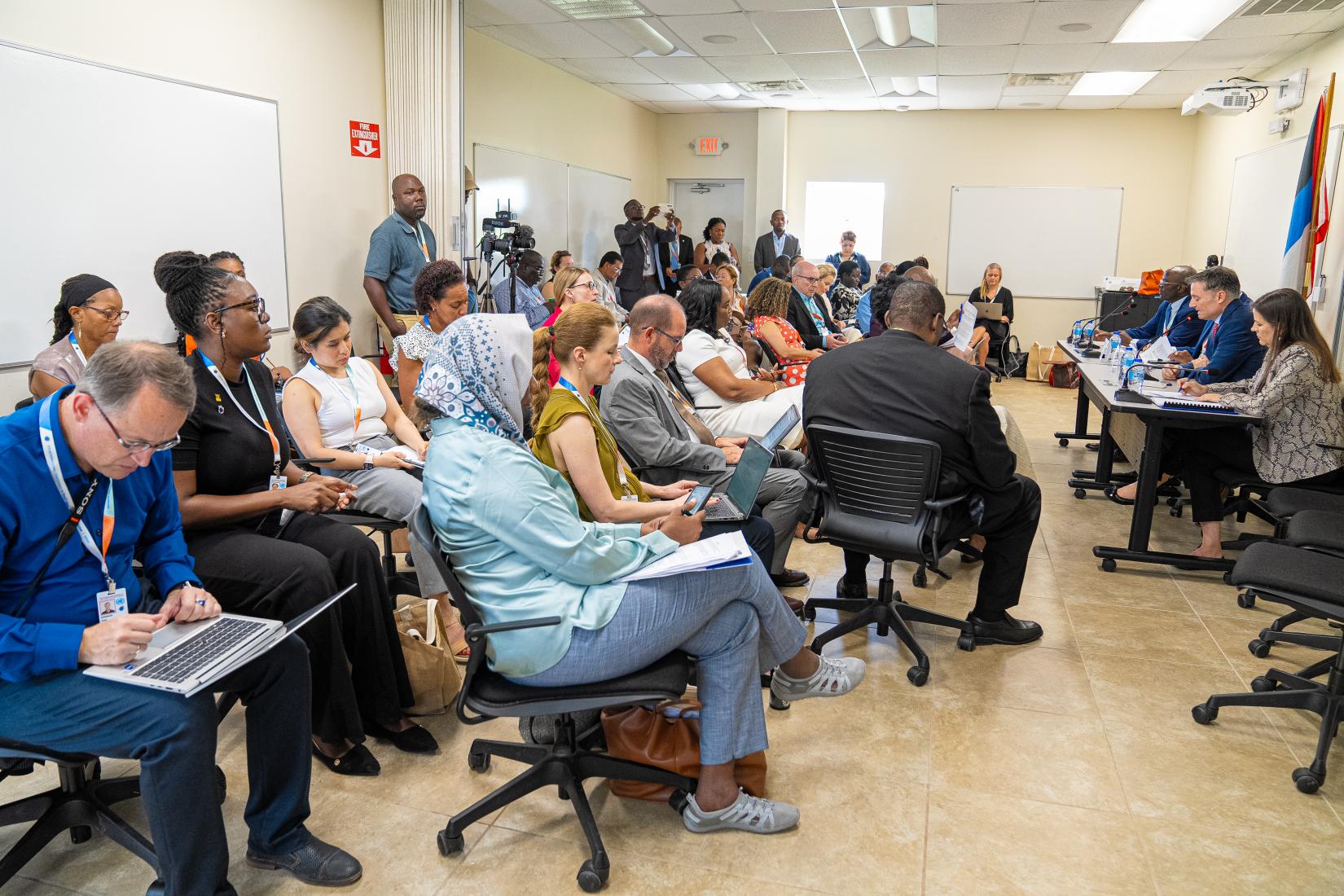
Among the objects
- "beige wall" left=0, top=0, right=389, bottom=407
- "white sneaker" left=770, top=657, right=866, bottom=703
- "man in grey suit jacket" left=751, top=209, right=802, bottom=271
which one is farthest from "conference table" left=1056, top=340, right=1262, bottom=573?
"man in grey suit jacket" left=751, top=209, right=802, bottom=271

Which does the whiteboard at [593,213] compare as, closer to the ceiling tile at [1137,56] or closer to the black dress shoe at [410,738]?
the ceiling tile at [1137,56]

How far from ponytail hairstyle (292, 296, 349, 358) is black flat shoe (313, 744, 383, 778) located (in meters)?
1.47

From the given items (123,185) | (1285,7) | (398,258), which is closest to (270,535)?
(123,185)

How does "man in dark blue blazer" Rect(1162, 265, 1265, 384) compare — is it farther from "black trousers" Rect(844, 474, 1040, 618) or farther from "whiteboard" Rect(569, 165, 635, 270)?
"whiteboard" Rect(569, 165, 635, 270)

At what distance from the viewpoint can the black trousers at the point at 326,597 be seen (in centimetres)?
222

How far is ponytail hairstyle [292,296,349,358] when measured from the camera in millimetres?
3184

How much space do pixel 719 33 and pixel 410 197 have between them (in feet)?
10.6

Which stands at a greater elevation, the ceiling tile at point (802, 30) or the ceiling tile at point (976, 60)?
the ceiling tile at point (976, 60)

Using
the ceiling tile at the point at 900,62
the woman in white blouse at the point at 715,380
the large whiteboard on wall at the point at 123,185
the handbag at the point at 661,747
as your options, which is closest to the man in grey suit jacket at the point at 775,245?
the ceiling tile at the point at 900,62

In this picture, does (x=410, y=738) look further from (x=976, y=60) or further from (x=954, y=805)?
(x=976, y=60)

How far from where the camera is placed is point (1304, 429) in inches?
150

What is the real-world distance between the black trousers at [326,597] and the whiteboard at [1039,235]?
10.5 meters

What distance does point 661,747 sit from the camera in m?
2.20

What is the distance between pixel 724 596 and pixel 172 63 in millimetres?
3879
